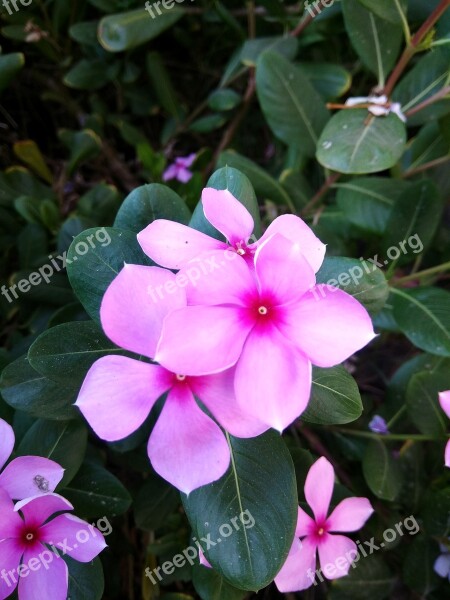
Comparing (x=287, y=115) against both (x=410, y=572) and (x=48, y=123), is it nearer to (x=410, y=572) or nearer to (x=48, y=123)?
(x=48, y=123)

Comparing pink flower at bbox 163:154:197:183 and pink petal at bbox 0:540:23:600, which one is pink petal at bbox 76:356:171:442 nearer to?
pink petal at bbox 0:540:23:600

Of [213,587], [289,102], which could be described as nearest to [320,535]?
[213,587]

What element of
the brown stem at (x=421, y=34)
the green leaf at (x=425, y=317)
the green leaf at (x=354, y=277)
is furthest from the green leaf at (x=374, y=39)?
the green leaf at (x=354, y=277)

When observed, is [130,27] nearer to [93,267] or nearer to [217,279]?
[93,267]

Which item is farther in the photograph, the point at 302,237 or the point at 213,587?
the point at 213,587

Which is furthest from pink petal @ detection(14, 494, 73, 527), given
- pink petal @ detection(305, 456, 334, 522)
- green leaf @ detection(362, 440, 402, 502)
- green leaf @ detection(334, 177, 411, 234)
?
green leaf @ detection(334, 177, 411, 234)

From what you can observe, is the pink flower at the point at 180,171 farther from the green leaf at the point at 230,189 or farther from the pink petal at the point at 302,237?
the pink petal at the point at 302,237
